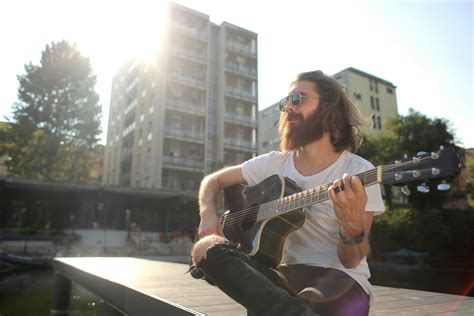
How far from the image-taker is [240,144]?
37.3m

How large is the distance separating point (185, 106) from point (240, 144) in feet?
23.2

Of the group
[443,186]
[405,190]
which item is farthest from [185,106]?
[443,186]

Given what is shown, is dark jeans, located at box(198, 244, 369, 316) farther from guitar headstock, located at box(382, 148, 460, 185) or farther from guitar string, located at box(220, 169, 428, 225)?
guitar headstock, located at box(382, 148, 460, 185)

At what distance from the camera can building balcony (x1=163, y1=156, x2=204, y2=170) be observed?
3269cm

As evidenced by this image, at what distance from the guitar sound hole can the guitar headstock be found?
2.92 feet

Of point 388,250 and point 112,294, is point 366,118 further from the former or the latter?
point 388,250

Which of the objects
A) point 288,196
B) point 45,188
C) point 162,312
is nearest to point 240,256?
point 288,196

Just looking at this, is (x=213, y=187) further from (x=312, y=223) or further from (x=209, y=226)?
(x=312, y=223)

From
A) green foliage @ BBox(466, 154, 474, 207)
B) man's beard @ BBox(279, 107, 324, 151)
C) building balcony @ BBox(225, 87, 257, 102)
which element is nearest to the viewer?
man's beard @ BBox(279, 107, 324, 151)

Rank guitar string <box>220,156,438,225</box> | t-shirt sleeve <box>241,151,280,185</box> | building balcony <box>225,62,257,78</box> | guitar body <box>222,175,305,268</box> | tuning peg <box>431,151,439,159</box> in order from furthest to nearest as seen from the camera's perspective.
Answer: building balcony <box>225,62,257,78</box>
t-shirt sleeve <box>241,151,280,185</box>
guitar body <box>222,175,305,268</box>
guitar string <box>220,156,438,225</box>
tuning peg <box>431,151,439,159</box>

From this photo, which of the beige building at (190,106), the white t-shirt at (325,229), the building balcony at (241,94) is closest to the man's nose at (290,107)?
the white t-shirt at (325,229)

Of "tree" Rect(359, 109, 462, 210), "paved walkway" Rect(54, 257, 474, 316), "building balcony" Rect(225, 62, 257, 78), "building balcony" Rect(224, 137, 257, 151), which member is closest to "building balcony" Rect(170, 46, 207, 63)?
"building balcony" Rect(225, 62, 257, 78)

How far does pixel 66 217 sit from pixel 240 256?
2693 centimetres

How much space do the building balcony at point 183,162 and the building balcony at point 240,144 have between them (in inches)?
143
